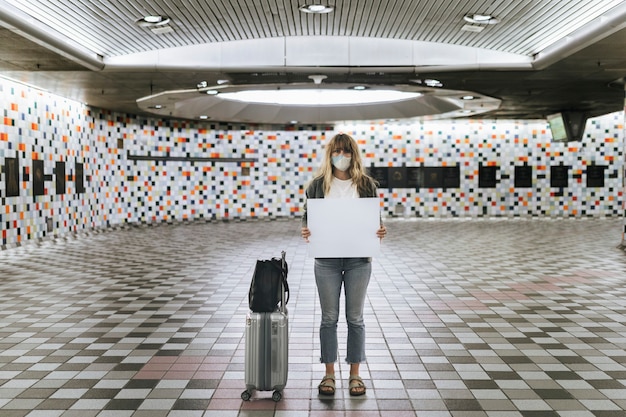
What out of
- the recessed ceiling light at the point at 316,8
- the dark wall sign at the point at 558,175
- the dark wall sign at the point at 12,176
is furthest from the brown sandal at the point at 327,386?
the dark wall sign at the point at 558,175

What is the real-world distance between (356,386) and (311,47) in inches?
311

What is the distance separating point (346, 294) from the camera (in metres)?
4.14

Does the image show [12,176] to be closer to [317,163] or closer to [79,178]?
[79,178]

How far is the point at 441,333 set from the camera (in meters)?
5.90

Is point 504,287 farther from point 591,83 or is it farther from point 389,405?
point 591,83

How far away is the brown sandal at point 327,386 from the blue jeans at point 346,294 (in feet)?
0.41

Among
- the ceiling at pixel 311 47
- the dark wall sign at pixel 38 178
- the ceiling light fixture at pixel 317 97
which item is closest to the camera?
the ceiling at pixel 311 47

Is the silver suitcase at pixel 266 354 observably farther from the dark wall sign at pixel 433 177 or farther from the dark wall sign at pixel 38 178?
the dark wall sign at pixel 433 177

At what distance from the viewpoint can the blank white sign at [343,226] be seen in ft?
13.0

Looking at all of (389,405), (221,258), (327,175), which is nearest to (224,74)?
(221,258)

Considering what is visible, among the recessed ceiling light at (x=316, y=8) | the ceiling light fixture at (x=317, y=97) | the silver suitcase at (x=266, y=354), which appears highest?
the ceiling light fixture at (x=317, y=97)

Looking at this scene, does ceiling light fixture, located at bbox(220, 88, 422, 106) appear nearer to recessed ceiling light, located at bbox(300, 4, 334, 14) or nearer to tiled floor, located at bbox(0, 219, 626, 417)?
tiled floor, located at bbox(0, 219, 626, 417)

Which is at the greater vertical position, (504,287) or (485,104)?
(485,104)

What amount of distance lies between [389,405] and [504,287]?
16.0 feet
